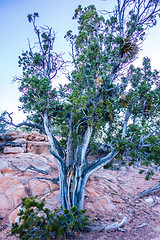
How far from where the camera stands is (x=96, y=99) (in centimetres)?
711

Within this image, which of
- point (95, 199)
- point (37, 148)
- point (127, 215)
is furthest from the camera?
point (37, 148)

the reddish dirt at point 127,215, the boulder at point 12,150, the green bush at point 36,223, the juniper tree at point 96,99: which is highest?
the juniper tree at point 96,99

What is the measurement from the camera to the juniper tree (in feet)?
20.0

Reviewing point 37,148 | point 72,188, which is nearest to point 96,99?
point 72,188

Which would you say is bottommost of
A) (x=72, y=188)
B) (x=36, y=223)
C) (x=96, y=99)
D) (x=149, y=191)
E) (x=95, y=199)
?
(x=149, y=191)

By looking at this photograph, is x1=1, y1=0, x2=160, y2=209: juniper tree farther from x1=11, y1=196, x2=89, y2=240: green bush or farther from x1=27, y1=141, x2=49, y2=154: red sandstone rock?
x1=27, y1=141, x2=49, y2=154: red sandstone rock

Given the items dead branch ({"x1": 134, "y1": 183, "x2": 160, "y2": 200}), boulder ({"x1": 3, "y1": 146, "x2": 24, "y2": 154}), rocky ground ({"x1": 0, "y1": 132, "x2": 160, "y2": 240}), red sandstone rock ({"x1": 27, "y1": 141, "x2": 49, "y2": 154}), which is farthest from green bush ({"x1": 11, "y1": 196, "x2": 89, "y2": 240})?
red sandstone rock ({"x1": 27, "y1": 141, "x2": 49, "y2": 154})

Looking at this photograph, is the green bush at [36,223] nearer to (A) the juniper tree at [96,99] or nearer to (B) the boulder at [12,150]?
(A) the juniper tree at [96,99]

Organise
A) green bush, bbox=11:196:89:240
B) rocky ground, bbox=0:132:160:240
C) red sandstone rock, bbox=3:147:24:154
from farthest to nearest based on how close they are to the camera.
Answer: red sandstone rock, bbox=3:147:24:154 → rocky ground, bbox=0:132:160:240 → green bush, bbox=11:196:89:240

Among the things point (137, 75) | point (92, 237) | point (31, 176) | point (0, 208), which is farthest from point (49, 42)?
point (92, 237)

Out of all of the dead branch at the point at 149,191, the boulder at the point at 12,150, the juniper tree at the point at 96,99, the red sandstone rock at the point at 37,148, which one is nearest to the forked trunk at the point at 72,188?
the juniper tree at the point at 96,99

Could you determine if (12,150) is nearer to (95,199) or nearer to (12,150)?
(12,150)

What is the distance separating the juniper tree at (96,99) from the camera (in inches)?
240

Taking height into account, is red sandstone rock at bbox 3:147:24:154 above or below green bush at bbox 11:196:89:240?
above
